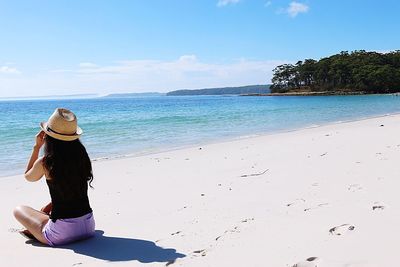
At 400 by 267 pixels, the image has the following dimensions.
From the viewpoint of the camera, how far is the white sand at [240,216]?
10.1 feet

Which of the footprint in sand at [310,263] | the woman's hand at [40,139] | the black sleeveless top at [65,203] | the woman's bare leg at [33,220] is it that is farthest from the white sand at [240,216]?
the woman's hand at [40,139]

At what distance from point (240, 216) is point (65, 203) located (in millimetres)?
1784

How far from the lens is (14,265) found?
133 inches

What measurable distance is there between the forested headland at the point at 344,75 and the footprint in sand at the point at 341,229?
100515mm

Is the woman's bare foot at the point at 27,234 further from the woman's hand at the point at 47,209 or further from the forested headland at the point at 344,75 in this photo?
the forested headland at the point at 344,75

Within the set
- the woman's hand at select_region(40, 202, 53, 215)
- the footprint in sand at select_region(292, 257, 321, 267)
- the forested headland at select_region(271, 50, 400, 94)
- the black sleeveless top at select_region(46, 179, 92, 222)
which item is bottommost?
the footprint in sand at select_region(292, 257, 321, 267)

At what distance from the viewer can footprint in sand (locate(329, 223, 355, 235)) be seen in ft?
10.8

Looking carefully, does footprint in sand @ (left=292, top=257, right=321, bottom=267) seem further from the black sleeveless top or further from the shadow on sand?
the black sleeveless top

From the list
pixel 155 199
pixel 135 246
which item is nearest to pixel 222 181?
pixel 155 199

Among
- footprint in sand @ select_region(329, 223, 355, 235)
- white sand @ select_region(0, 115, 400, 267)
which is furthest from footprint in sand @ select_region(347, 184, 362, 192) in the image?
footprint in sand @ select_region(329, 223, 355, 235)

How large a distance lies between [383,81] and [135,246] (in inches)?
4030

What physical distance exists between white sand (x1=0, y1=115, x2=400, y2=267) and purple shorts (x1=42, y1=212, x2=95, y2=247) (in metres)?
0.09

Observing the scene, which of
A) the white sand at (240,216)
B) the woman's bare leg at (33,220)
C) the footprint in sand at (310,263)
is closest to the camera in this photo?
the footprint in sand at (310,263)

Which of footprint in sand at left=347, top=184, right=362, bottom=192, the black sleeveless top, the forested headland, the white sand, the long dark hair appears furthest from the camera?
the forested headland
